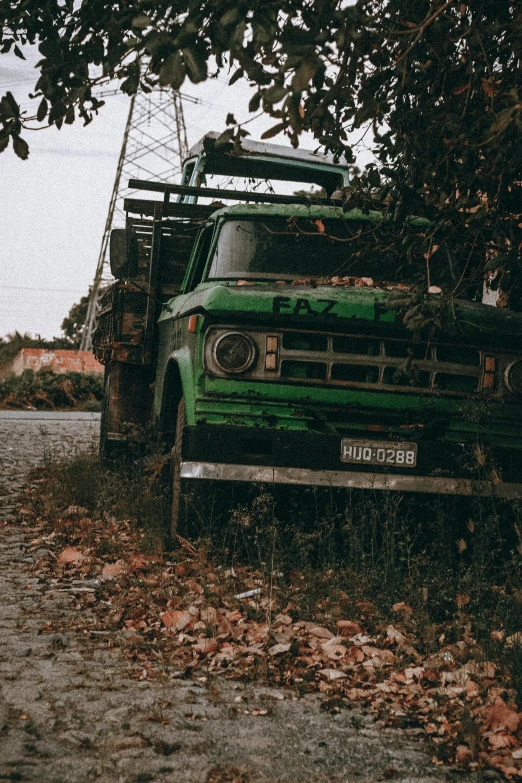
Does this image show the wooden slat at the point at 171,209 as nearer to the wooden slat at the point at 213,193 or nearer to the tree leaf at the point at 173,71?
the wooden slat at the point at 213,193

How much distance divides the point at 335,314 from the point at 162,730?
9.36ft

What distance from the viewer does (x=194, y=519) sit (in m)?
5.84

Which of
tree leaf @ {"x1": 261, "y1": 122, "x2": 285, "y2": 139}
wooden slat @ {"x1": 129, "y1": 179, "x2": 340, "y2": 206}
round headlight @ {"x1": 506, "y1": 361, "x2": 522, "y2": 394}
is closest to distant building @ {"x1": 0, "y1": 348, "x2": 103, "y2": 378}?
wooden slat @ {"x1": 129, "y1": 179, "x2": 340, "y2": 206}

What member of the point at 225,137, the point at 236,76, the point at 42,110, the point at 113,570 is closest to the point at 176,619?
the point at 113,570

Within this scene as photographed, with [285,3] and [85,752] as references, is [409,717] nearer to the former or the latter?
[85,752]

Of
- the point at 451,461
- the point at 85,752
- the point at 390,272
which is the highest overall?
the point at 390,272

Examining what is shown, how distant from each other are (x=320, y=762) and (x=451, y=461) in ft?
8.99

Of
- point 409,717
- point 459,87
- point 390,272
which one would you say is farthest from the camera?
point 390,272

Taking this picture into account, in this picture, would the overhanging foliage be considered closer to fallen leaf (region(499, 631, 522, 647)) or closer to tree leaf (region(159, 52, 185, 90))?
tree leaf (region(159, 52, 185, 90))

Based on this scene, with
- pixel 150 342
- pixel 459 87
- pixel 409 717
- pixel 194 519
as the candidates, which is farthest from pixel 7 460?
pixel 409 717

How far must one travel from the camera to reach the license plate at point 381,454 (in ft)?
18.2

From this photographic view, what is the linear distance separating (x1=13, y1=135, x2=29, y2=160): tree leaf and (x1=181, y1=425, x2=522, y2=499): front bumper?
2.06 m

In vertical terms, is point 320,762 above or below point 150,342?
below

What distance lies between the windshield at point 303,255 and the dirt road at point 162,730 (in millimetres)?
2909
